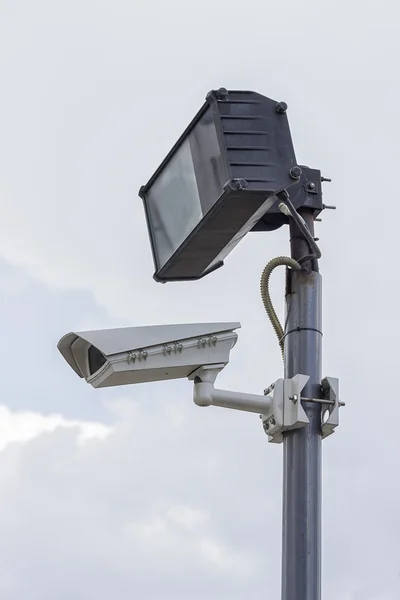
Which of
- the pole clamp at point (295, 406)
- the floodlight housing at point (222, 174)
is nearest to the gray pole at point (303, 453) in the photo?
the pole clamp at point (295, 406)

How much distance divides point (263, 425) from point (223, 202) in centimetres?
102

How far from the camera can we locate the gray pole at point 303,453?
195 inches

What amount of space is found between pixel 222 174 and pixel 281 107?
390 millimetres

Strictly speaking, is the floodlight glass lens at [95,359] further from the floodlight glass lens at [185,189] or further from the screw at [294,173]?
the screw at [294,173]

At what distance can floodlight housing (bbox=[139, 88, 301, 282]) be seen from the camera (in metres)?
4.71

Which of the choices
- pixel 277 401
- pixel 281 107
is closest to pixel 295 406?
pixel 277 401

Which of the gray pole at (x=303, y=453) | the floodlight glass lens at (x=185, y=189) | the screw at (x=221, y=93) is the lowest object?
the gray pole at (x=303, y=453)

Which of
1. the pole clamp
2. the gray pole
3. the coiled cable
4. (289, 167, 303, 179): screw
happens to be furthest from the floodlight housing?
the pole clamp

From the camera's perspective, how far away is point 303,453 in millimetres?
5102

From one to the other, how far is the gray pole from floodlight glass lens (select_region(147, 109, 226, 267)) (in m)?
0.61

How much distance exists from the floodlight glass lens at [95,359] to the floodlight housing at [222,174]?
0.43m

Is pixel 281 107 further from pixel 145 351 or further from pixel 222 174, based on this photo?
pixel 145 351

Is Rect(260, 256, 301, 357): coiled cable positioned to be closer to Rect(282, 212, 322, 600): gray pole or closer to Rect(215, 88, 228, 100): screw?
Rect(282, 212, 322, 600): gray pole

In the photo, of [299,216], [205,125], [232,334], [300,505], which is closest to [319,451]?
[300,505]
